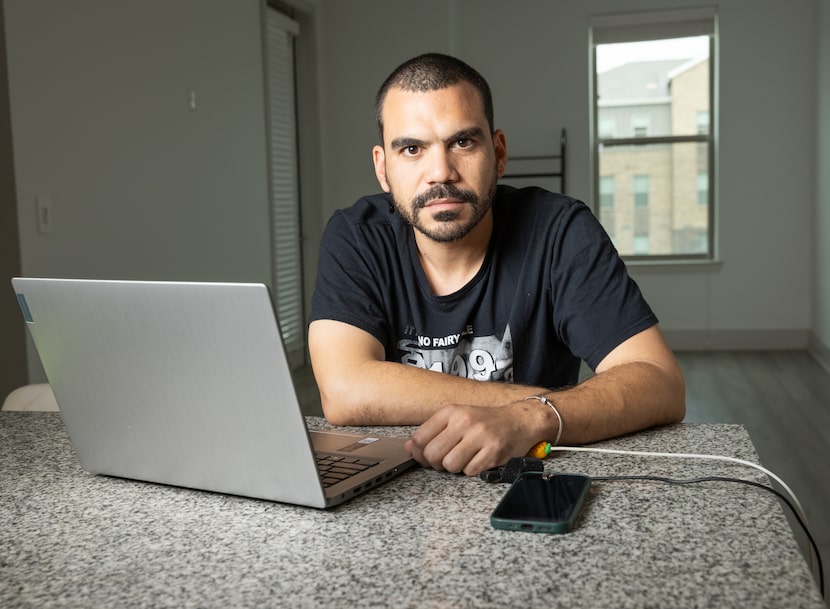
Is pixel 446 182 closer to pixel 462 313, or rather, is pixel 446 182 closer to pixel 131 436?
pixel 462 313

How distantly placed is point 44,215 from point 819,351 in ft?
16.1

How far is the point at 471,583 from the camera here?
0.66m

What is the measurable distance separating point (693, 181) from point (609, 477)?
230 inches

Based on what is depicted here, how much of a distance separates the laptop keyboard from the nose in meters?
0.61

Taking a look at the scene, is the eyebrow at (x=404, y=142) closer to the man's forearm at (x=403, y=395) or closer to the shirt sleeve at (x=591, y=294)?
the shirt sleeve at (x=591, y=294)

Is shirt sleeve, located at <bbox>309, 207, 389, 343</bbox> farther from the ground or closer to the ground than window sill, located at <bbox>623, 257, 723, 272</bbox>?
farther from the ground

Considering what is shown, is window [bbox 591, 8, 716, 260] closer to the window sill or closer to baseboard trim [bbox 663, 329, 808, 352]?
the window sill

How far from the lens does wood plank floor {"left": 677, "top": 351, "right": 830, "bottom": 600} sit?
3.16m

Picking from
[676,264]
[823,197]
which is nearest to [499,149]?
[823,197]

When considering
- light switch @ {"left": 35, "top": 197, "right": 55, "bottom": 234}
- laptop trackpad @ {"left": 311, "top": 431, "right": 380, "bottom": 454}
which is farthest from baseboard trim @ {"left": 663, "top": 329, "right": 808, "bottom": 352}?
laptop trackpad @ {"left": 311, "top": 431, "right": 380, "bottom": 454}

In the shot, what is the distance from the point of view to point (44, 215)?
9.61 ft

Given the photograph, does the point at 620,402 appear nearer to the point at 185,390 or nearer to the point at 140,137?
the point at 185,390

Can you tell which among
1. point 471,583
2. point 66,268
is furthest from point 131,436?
point 66,268

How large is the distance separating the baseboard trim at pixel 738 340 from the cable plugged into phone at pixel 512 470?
17.8 feet
